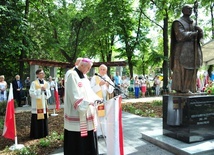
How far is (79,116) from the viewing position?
A: 13.7 ft

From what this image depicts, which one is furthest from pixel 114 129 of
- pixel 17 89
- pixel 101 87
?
pixel 17 89

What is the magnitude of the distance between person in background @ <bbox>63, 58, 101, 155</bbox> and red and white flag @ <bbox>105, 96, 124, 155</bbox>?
545 millimetres

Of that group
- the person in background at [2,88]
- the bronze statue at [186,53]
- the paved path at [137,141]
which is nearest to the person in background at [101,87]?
the paved path at [137,141]

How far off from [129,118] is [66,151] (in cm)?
572

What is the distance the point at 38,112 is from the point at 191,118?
4.37 metres

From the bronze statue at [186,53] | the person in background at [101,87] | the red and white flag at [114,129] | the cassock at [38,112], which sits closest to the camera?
the red and white flag at [114,129]

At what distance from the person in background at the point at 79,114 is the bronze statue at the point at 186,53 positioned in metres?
2.80

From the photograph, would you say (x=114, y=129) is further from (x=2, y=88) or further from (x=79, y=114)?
(x=2, y=88)

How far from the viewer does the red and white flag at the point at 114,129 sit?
479cm

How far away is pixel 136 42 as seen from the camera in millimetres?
27062

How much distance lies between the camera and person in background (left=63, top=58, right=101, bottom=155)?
4.07m

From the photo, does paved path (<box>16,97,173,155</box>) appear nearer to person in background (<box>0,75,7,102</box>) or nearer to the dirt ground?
the dirt ground

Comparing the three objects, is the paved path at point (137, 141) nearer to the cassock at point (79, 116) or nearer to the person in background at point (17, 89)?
the cassock at point (79, 116)

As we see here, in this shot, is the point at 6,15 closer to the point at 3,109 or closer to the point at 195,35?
the point at 3,109
